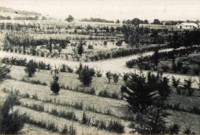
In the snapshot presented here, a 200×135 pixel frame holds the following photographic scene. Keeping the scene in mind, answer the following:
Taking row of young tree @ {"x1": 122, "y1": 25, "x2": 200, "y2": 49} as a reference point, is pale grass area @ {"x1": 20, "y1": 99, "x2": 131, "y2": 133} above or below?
below

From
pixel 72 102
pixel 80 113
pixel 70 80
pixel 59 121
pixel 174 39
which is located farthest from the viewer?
pixel 174 39

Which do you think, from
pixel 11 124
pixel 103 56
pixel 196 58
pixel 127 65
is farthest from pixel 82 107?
pixel 196 58

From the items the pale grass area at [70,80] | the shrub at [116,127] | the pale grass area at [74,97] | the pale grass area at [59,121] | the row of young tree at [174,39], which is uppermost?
the row of young tree at [174,39]

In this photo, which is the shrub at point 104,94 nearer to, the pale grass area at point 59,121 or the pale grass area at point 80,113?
the pale grass area at point 80,113

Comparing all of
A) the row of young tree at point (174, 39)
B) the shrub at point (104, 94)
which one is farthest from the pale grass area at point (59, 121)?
the row of young tree at point (174, 39)

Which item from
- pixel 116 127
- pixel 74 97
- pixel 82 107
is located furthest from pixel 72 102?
pixel 116 127

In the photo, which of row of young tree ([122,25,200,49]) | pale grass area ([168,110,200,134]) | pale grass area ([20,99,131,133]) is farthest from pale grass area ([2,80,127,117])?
row of young tree ([122,25,200,49])

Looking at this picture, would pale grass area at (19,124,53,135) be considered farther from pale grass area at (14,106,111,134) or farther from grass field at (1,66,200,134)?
pale grass area at (14,106,111,134)

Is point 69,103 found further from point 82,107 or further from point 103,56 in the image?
point 103,56

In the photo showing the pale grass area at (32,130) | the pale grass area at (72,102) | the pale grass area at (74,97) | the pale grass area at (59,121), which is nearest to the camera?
the pale grass area at (32,130)

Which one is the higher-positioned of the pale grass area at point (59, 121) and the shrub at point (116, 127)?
the shrub at point (116, 127)

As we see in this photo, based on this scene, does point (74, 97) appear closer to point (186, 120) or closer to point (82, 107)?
point (82, 107)
